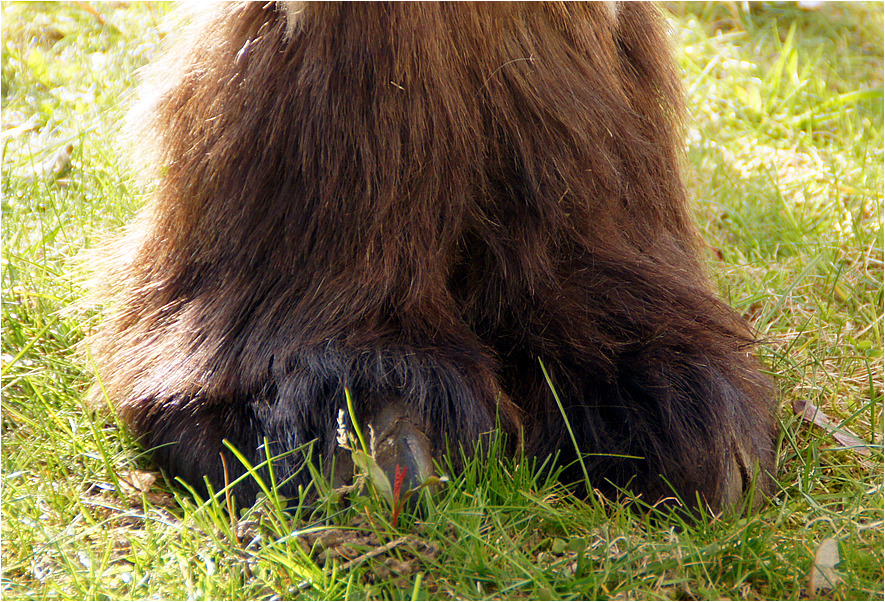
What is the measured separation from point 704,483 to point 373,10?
0.94 metres

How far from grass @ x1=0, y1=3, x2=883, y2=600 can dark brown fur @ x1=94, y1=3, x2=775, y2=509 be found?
11 centimetres

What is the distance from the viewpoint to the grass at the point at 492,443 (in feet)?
A: 4.53

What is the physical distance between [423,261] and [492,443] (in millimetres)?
328

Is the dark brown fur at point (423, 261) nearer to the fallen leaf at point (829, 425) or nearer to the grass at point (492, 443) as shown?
the grass at point (492, 443)

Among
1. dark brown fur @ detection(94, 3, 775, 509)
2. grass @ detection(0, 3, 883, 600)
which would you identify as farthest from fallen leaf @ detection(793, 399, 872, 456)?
dark brown fur @ detection(94, 3, 775, 509)

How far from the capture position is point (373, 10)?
1.39 metres

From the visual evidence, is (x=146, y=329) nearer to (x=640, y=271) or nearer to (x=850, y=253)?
(x=640, y=271)

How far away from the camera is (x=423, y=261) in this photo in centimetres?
151

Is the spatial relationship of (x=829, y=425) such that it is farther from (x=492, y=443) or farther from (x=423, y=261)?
(x=423, y=261)

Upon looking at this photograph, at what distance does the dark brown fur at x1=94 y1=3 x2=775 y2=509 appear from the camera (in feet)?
4.78

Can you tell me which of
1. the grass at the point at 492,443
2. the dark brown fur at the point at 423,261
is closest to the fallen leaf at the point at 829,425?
the grass at the point at 492,443

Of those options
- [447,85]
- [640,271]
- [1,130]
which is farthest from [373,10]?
[1,130]

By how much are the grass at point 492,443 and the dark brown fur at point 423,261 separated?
11 centimetres

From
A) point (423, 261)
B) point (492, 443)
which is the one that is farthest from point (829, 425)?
point (423, 261)
